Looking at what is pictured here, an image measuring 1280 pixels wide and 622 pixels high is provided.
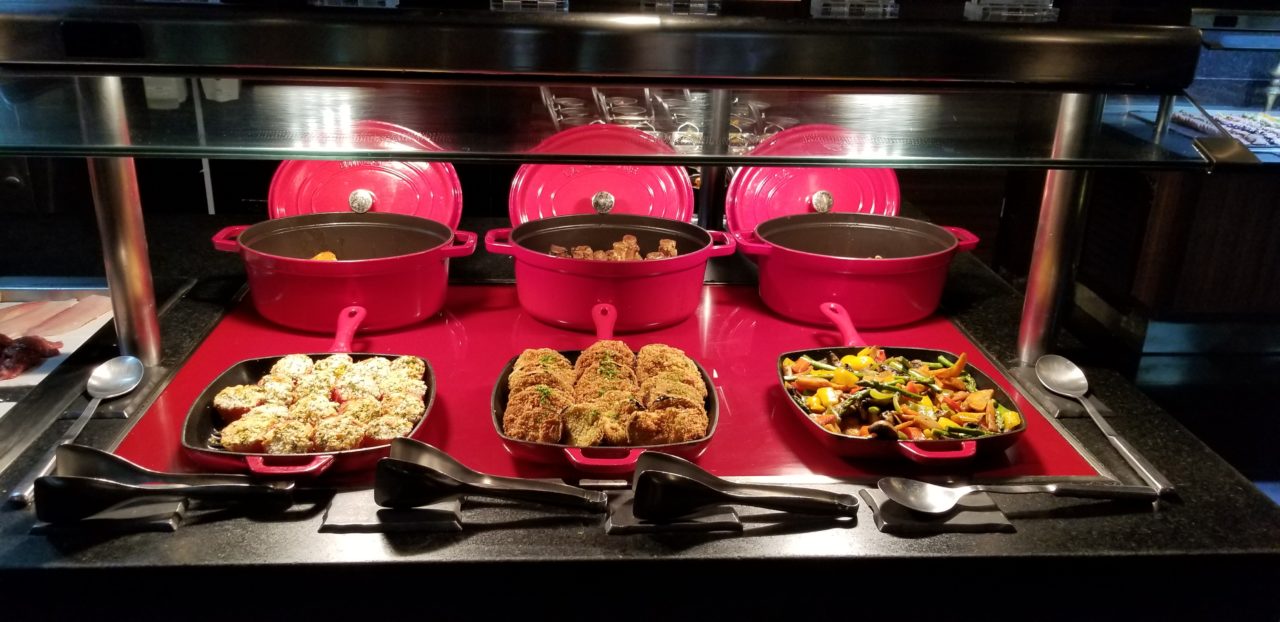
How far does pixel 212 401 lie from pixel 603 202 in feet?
3.04

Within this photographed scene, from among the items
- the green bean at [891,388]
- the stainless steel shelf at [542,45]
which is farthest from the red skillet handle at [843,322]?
the stainless steel shelf at [542,45]

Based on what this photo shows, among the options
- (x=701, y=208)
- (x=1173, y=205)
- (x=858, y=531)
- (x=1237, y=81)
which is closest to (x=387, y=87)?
(x=858, y=531)

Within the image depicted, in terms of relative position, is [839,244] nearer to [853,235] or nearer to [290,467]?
[853,235]

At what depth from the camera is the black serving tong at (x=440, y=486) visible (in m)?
1.17

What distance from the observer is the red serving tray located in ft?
4.37

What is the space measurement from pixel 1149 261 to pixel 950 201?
3.27ft

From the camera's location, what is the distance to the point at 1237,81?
170 inches

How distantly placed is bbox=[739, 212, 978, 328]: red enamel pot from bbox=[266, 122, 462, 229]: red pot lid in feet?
2.45

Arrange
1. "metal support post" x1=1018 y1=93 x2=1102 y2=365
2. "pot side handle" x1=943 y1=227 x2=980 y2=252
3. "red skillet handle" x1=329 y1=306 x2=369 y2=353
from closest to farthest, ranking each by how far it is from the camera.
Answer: "metal support post" x1=1018 y1=93 x2=1102 y2=365, "red skillet handle" x1=329 y1=306 x2=369 y2=353, "pot side handle" x1=943 y1=227 x2=980 y2=252

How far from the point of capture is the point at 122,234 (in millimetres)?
1402

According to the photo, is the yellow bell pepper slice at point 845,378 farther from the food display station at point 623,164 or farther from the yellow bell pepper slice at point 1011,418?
the yellow bell pepper slice at point 1011,418

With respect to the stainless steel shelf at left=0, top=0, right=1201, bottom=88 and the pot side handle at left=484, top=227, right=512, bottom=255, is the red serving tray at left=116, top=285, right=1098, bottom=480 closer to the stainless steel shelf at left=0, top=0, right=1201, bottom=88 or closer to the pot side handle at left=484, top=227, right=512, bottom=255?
the pot side handle at left=484, top=227, right=512, bottom=255

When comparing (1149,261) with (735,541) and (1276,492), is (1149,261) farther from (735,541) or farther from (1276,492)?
(735,541)

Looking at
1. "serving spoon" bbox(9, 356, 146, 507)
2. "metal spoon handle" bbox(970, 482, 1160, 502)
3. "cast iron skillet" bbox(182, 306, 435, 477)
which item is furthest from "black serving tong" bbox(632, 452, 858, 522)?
"serving spoon" bbox(9, 356, 146, 507)
